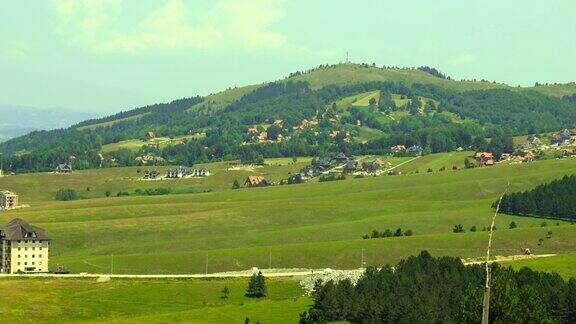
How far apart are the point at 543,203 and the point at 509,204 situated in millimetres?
6122

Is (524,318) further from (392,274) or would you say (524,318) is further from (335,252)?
(335,252)

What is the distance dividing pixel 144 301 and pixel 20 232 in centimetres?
3839

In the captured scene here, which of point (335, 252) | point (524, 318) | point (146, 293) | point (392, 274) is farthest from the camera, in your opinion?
point (335, 252)

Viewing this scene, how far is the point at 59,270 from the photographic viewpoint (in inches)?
5389

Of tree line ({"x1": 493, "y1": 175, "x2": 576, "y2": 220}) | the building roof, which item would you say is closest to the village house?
the building roof

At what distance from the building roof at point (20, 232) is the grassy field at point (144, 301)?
19.0 meters

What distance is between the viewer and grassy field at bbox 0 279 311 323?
103 metres

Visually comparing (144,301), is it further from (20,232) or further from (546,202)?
(546,202)

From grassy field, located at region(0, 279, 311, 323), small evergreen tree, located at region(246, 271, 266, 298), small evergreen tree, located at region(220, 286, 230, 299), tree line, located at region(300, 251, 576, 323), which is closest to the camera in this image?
tree line, located at region(300, 251, 576, 323)

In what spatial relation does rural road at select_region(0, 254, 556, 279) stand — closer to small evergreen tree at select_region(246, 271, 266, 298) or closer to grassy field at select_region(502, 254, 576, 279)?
grassy field at select_region(502, 254, 576, 279)

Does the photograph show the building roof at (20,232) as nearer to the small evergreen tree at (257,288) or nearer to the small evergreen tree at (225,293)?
the small evergreen tree at (225,293)

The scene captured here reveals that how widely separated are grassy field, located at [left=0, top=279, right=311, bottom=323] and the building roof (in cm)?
1898

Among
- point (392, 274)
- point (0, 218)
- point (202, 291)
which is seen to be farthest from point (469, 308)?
point (0, 218)

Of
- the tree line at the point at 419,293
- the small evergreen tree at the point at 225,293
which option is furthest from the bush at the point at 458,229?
the small evergreen tree at the point at 225,293
